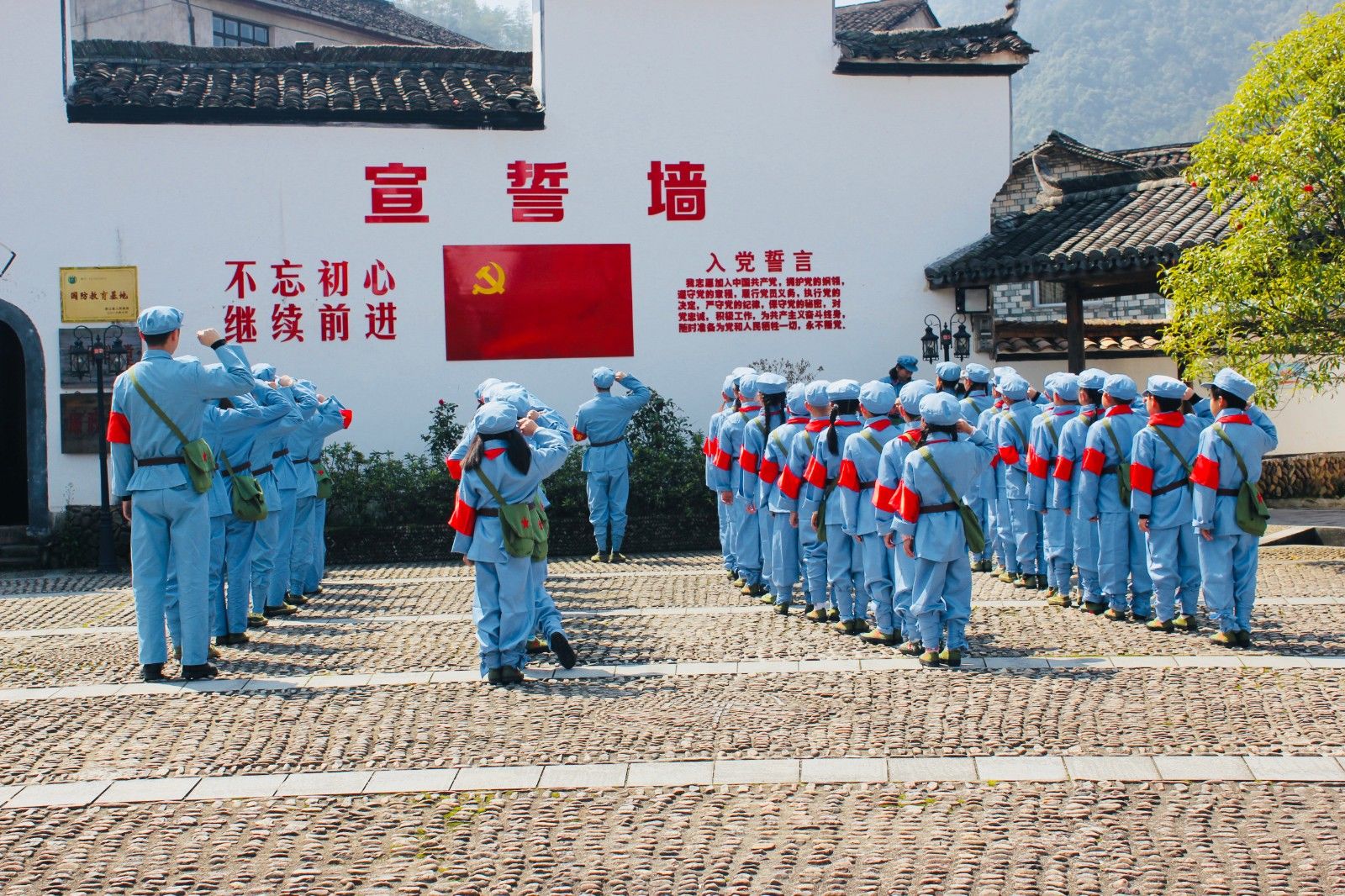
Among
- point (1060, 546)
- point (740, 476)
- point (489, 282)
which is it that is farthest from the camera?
point (489, 282)

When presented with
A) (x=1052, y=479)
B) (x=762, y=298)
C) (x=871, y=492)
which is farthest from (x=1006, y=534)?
(x=762, y=298)

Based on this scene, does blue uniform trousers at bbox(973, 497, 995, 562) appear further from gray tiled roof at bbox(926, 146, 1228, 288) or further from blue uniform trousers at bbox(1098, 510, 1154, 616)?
gray tiled roof at bbox(926, 146, 1228, 288)

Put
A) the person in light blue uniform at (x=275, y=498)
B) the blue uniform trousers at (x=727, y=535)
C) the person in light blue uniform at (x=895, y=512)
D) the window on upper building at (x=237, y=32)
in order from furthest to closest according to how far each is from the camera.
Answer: the window on upper building at (x=237, y=32), the blue uniform trousers at (x=727, y=535), the person in light blue uniform at (x=275, y=498), the person in light blue uniform at (x=895, y=512)

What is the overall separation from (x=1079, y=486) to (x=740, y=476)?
9.55ft

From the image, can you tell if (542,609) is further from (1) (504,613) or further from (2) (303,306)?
(2) (303,306)

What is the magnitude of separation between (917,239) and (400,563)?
7117 mm

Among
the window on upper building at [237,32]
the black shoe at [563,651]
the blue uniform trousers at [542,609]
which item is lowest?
the black shoe at [563,651]

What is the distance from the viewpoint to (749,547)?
38.7ft

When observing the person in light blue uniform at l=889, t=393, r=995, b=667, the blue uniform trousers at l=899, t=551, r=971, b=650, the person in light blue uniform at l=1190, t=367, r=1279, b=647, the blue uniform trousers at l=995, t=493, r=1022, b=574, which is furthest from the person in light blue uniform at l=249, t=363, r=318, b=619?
the person in light blue uniform at l=1190, t=367, r=1279, b=647

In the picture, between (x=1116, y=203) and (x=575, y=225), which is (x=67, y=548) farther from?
(x=1116, y=203)

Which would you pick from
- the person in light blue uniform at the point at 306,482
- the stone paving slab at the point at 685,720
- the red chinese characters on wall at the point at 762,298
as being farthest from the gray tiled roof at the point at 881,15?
the stone paving slab at the point at 685,720

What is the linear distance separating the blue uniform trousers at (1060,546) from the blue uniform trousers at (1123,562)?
782 millimetres

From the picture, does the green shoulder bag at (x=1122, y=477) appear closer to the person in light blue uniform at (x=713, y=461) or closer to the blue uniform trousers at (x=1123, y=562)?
the blue uniform trousers at (x=1123, y=562)

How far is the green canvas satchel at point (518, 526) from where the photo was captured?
8.04 m
